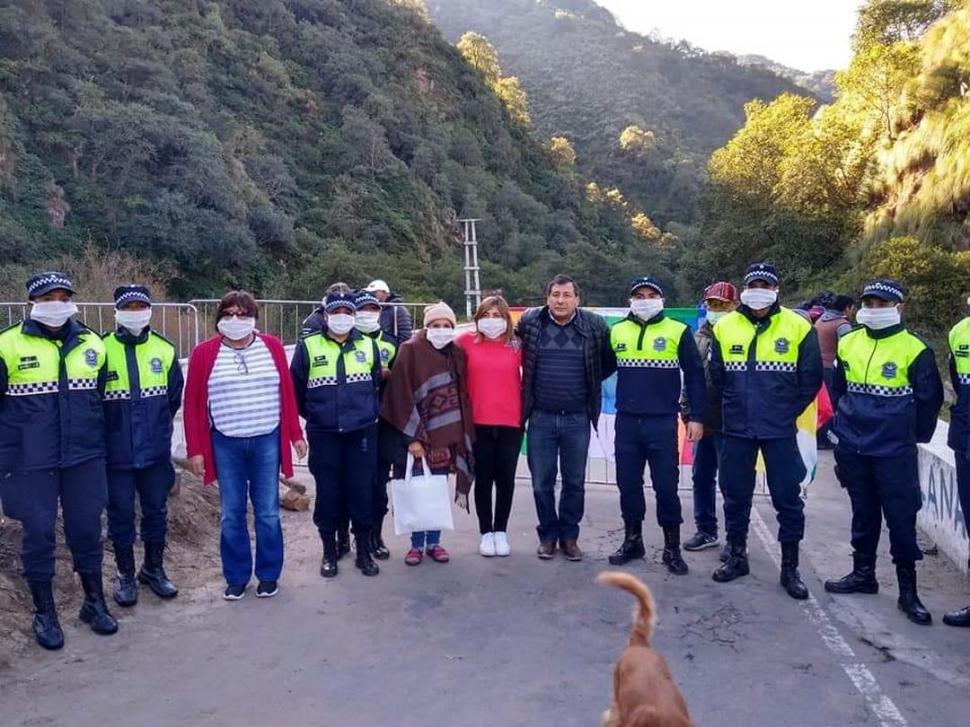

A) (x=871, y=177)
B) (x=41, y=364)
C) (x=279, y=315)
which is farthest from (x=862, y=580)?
(x=871, y=177)

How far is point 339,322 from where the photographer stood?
5785mm

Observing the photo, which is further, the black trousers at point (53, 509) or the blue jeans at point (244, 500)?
the blue jeans at point (244, 500)

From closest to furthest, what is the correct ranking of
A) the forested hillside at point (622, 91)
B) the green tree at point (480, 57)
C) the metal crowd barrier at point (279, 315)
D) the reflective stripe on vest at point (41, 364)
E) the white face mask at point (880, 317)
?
1. the reflective stripe on vest at point (41, 364)
2. the white face mask at point (880, 317)
3. the metal crowd barrier at point (279, 315)
4. the green tree at point (480, 57)
5. the forested hillside at point (622, 91)

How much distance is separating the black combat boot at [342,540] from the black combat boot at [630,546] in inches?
76.0

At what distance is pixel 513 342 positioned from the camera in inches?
245

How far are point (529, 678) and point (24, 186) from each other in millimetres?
27096

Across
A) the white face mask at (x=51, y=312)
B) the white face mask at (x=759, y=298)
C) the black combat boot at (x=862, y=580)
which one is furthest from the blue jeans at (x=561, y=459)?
the white face mask at (x=51, y=312)

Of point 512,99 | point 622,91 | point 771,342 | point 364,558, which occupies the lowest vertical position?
point 364,558

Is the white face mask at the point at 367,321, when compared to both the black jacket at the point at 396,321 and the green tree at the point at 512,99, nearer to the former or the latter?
the black jacket at the point at 396,321

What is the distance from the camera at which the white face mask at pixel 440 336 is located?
6008mm

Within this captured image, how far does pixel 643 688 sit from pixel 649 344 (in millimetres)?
3242

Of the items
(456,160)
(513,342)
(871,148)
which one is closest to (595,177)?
(456,160)

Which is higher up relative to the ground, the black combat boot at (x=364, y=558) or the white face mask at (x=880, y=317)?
the white face mask at (x=880, y=317)

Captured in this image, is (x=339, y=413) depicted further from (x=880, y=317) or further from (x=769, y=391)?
(x=880, y=317)
